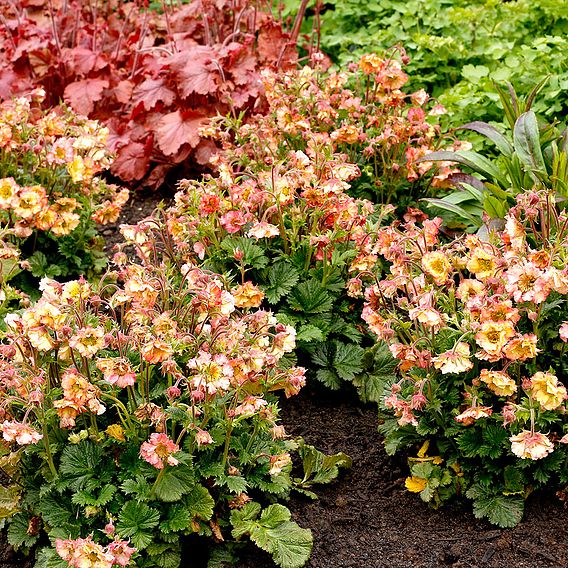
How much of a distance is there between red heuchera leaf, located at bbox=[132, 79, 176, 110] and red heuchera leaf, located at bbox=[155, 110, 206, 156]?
0.09 meters

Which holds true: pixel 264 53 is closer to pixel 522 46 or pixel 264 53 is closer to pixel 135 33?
pixel 135 33

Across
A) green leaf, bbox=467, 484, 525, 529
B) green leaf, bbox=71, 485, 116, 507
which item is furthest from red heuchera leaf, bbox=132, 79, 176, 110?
green leaf, bbox=467, 484, 525, 529

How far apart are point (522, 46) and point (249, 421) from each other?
9.40ft

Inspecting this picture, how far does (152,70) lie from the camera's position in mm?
4715

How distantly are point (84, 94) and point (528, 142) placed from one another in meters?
2.34

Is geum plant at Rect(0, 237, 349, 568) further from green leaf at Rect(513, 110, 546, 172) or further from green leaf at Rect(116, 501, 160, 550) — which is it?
green leaf at Rect(513, 110, 546, 172)

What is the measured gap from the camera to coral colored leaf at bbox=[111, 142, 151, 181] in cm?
455

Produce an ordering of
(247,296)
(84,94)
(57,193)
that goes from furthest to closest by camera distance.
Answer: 1. (84,94)
2. (57,193)
3. (247,296)

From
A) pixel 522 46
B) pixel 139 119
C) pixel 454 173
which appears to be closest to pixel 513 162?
pixel 454 173

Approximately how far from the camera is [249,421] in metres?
2.67

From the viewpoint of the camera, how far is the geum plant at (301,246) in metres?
3.15

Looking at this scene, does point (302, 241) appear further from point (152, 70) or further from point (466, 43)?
point (466, 43)

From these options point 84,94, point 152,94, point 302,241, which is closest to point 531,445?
point 302,241

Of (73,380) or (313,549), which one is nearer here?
(73,380)
